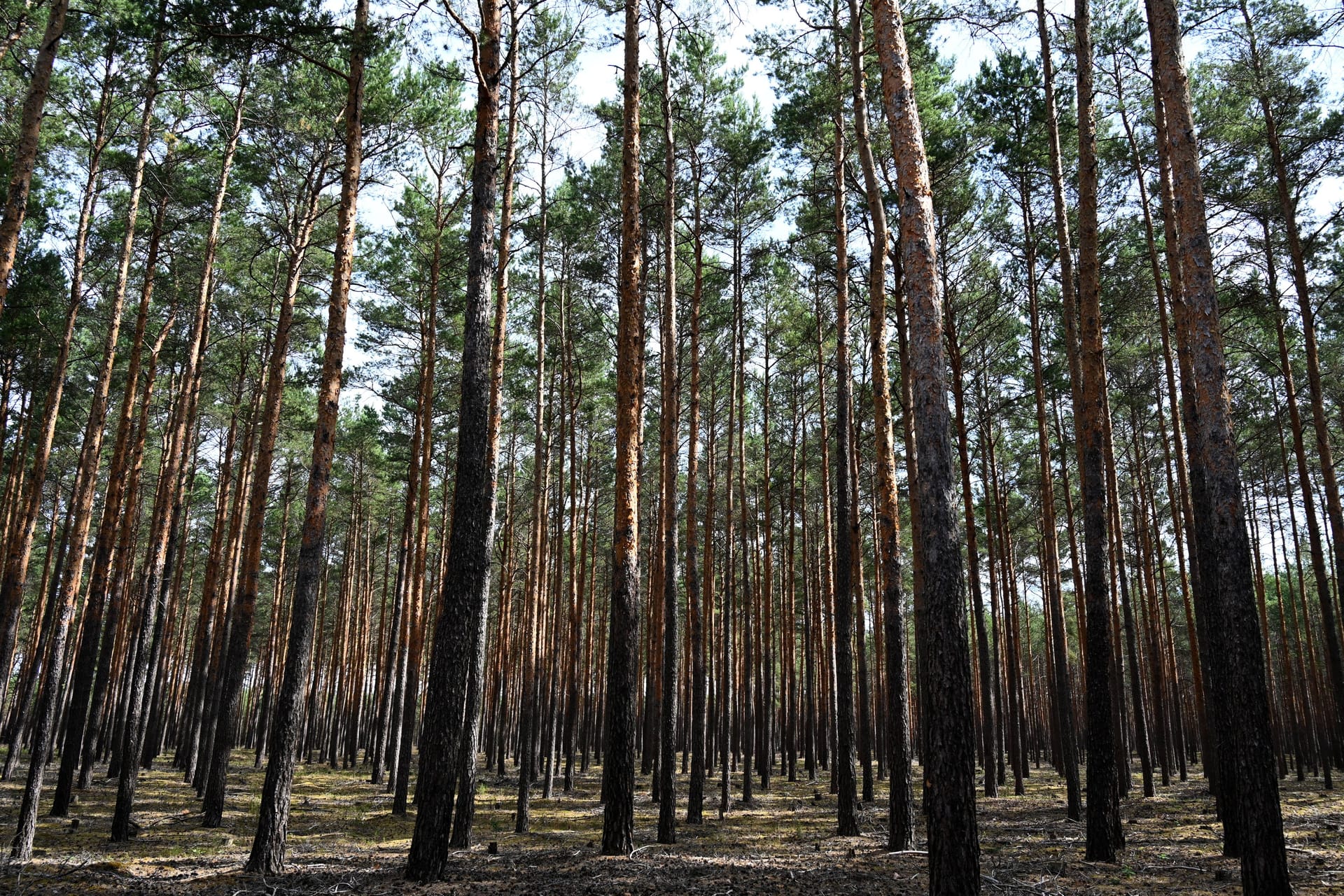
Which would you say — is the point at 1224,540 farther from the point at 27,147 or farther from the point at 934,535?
the point at 27,147

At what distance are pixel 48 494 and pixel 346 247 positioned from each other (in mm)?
26884

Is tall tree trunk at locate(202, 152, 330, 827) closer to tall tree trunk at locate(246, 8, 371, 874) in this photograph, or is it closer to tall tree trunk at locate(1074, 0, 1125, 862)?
tall tree trunk at locate(246, 8, 371, 874)

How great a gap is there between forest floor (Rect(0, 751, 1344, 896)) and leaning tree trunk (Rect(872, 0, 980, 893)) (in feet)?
9.38

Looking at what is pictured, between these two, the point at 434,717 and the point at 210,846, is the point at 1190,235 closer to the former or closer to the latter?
the point at 434,717

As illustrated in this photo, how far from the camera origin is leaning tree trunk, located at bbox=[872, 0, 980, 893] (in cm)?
533

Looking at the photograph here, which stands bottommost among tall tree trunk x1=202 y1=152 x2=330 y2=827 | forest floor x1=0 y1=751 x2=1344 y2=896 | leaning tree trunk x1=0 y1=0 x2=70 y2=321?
forest floor x1=0 y1=751 x2=1344 y2=896

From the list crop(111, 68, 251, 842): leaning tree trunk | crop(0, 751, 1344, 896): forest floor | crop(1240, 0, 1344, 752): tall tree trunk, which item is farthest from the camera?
crop(1240, 0, 1344, 752): tall tree trunk

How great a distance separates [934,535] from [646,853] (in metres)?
6.50

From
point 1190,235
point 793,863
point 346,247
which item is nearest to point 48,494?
point 346,247

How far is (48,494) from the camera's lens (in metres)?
27.7

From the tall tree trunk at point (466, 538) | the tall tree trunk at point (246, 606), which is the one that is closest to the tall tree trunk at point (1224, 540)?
the tall tree trunk at point (466, 538)

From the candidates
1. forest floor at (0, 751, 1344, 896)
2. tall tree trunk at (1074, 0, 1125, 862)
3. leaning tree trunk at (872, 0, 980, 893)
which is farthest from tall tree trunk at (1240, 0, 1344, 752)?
leaning tree trunk at (872, 0, 980, 893)

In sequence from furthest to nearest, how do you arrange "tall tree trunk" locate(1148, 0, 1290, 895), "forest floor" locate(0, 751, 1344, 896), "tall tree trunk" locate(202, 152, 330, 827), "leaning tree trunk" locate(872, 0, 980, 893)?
"tall tree trunk" locate(202, 152, 330, 827) → "forest floor" locate(0, 751, 1344, 896) → "tall tree trunk" locate(1148, 0, 1290, 895) → "leaning tree trunk" locate(872, 0, 980, 893)

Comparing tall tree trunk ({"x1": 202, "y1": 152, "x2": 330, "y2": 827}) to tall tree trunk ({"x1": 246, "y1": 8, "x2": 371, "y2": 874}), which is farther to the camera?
tall tree trunk ({"x1": 202, "y1": 152, "x2": 330, "y2": 827})
